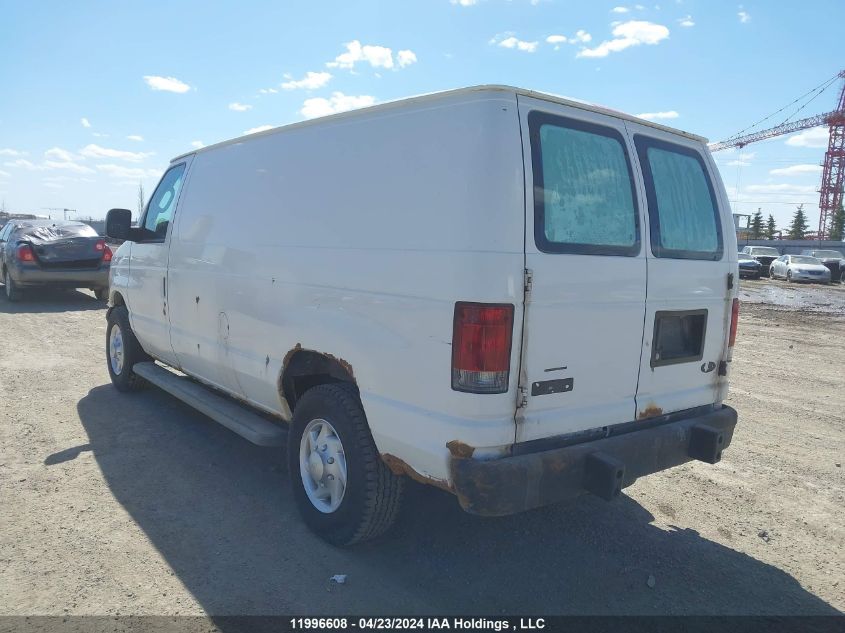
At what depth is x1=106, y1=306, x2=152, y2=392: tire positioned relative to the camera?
241 inches

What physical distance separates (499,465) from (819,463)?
12.0 feet

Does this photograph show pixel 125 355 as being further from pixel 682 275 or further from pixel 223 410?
pixel 682 275

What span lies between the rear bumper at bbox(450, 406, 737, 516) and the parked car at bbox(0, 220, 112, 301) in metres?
11.7

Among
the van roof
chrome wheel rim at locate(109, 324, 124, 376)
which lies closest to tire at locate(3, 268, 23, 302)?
chrome wheel rim at locate(109, 324, 124, 376)

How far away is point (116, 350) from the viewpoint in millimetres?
6473

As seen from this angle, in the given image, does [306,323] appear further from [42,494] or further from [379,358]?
[42,494]

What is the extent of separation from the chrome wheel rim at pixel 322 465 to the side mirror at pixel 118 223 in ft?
10.2

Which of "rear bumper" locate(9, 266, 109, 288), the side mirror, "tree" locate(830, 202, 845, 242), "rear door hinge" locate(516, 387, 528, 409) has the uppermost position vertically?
"tree" locate(830, 202, 845, 242)

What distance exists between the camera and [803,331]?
1284 cm

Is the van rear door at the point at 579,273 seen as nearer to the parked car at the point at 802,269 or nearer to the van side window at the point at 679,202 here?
the van side window at the point at 679,202

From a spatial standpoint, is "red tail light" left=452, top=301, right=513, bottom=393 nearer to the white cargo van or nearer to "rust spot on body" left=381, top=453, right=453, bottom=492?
the white cargo van

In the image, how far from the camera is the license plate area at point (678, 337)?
3.36 meters

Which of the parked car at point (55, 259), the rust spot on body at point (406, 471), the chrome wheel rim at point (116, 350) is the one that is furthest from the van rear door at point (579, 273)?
the parked car at point (55, 259)

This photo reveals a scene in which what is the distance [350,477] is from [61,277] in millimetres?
11167
